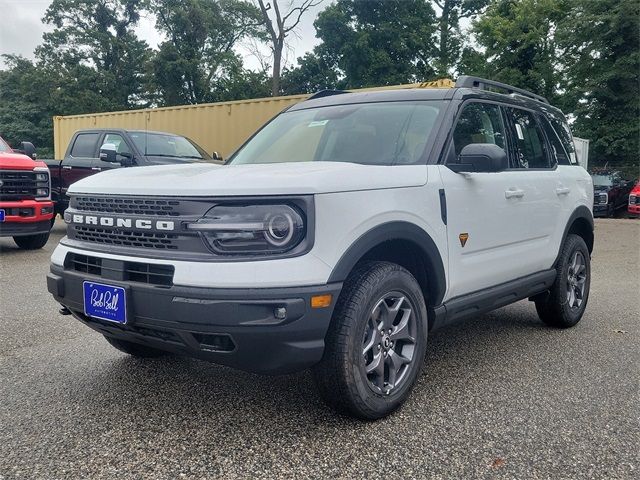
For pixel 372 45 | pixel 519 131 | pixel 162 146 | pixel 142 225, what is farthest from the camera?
pixel 372 45

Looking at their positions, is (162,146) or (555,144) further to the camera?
(162,146)

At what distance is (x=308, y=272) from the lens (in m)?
2.47

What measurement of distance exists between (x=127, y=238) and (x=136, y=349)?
3.92 feet

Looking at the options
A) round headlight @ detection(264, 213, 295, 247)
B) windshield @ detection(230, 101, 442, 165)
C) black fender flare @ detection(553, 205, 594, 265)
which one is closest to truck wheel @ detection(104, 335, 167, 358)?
windshield @ detection(230, 101, 442, 165)

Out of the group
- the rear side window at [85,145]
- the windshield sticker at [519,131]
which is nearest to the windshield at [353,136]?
the windshield sticker at [519,131]

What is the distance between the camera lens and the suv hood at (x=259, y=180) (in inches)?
98.3

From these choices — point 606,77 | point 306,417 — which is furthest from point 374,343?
point 606,77

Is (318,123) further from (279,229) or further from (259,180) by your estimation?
(279,229)

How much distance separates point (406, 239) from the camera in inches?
116

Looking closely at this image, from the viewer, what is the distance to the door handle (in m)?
3.78

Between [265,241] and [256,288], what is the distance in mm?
213

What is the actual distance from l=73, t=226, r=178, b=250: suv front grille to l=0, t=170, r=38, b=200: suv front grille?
567cm

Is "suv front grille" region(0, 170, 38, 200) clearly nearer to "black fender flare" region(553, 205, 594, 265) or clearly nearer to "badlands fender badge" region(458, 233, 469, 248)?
"badlands fender badge" region(458, 233, 469, 248)

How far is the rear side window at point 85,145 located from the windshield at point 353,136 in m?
6.99
